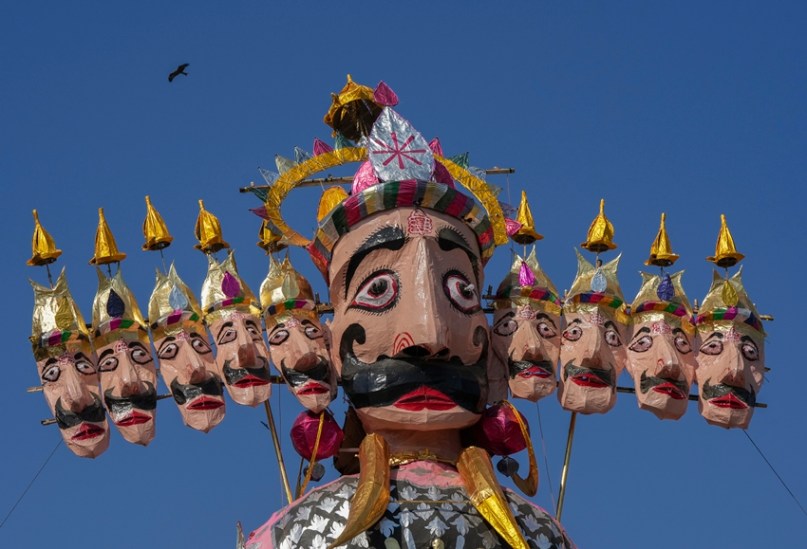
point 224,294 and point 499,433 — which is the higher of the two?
point 224,294

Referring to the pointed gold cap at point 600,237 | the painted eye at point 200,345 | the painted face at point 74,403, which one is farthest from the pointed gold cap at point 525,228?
the painted face at point 74,403

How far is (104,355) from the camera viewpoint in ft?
64.8

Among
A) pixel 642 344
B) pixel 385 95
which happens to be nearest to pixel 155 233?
pixel 385 95

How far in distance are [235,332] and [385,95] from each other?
9.79ft

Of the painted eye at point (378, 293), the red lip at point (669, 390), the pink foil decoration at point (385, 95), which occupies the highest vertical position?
the pink foil decoration at point (385, 95)

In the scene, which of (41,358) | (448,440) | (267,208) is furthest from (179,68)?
(448,440)

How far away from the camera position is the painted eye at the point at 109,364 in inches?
773

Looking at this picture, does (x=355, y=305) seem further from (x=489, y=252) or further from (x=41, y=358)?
(x=41, y=358)

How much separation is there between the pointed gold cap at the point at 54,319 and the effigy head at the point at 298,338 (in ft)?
6.24

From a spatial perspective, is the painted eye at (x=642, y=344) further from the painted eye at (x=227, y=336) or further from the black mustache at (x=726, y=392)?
the painted eye at (x=227, y=336)

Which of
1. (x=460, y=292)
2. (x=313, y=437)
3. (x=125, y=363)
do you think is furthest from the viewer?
(x=125, y=363)

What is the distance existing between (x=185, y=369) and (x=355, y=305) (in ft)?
6.56

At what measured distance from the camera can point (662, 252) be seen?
20984 millimetres

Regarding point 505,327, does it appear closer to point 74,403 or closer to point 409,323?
point 409,323
